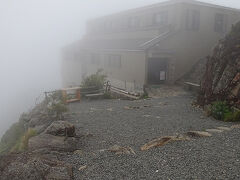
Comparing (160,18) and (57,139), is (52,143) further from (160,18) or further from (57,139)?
(160,18)

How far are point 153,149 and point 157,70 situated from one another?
60.1 feet

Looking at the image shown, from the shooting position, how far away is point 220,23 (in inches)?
1216

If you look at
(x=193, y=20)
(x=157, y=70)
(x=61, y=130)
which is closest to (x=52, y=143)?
(x=61, y=130)

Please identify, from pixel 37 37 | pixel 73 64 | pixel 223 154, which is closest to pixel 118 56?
pixel 73 64

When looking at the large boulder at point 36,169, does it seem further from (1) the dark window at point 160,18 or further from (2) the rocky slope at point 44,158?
(1) the dark window at point 160,18

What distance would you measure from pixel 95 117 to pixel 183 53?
16.0 m

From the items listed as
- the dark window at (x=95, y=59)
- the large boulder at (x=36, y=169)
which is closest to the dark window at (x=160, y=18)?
the dark window at (x=95, y=59)

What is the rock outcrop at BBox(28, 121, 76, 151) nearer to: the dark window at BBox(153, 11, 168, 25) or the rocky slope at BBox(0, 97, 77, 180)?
the rocky slope at BBox(0, 97, 77, 180)

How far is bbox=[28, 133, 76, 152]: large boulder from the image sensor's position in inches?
379

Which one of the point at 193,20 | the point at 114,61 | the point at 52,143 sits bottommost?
the point at 52,143

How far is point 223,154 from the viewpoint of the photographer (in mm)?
8102

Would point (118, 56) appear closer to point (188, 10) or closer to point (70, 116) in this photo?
point (188, 10)

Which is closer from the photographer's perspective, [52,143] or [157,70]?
[52,143]

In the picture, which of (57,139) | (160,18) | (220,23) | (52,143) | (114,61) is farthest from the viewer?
(220,23)
